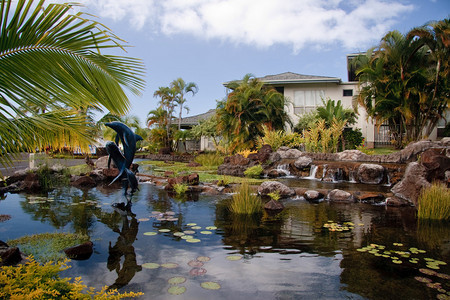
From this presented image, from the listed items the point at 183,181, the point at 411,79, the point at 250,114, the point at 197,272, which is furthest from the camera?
the point at 250,114

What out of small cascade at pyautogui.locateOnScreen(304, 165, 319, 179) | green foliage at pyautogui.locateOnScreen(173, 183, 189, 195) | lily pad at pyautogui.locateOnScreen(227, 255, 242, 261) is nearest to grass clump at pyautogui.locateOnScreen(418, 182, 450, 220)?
lily pad at pyautogui.locateOnScreen(227, 255, 242, 261)

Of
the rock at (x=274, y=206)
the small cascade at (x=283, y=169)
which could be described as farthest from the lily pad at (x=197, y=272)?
the small cascade at (x=283, y=169)

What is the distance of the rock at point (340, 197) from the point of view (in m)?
7.81

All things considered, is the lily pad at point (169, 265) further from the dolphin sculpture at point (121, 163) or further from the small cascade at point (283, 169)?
the small cascade at point (283, 169)

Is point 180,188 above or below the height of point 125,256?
above

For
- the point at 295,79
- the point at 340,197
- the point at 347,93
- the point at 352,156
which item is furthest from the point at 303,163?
the point at 347,93

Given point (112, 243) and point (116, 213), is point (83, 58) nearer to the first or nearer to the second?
point (112, 243)

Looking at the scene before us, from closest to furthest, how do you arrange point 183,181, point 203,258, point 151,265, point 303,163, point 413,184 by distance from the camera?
point 151,265 < point 203,258 < point 413,184 < point 183,181 < point 303,163

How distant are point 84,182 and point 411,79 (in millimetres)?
17116

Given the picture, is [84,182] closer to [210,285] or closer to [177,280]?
[177,280]

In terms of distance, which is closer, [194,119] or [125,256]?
[125,256]

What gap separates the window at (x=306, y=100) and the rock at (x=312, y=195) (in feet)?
56.4

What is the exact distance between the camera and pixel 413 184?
25.6 feet

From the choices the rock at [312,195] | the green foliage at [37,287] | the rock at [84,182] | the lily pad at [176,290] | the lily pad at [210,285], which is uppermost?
the green foliage at [37,287]
